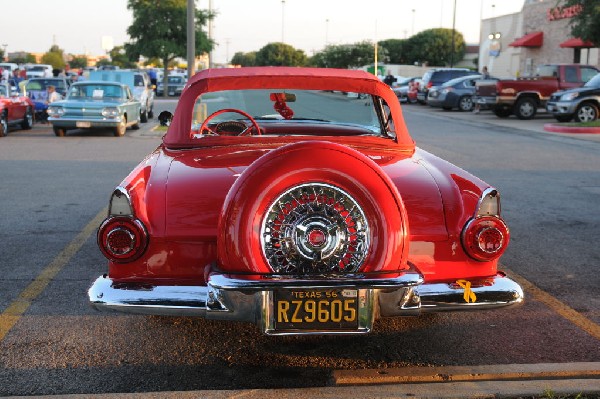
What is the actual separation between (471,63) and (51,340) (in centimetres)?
9467

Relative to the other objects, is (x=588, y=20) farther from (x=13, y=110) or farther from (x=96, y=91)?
(x=13, y=110)

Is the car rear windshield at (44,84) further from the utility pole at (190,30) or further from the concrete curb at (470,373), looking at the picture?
the concrete curb at (470,373)

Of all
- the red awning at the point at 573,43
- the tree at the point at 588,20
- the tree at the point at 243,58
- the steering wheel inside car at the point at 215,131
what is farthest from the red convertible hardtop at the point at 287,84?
the tree at the point at 243,58

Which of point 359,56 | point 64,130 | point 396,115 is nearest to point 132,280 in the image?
point 396,115

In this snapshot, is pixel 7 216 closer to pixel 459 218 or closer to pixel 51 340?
pixel 51 340

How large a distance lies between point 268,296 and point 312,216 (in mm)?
427

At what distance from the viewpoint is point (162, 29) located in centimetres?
4638

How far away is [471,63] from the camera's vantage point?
3723 inches

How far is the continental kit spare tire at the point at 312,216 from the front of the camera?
352 cm

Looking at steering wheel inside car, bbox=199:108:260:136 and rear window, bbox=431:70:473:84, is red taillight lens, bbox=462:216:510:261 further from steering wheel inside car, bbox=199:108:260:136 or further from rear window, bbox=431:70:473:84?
rear window, bbox=431:70:473:84

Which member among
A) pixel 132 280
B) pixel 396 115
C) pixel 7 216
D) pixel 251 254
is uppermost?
pixel 396 115

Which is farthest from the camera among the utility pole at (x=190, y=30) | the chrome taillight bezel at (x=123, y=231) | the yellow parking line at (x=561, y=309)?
the utility pole at (x=190, y=30)

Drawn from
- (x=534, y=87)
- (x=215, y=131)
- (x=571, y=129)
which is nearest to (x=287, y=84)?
(x=215, y=131)

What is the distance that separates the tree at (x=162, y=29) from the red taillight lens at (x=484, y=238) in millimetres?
43256
